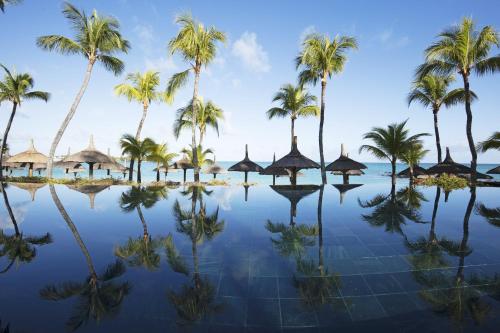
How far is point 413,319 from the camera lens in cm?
221

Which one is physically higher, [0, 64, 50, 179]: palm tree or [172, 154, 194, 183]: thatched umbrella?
[0, 64, 50, 179]: palm tree

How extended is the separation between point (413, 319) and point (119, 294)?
2.83 metres

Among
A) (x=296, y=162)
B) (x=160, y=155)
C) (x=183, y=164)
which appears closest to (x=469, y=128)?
(x=296, y=162)

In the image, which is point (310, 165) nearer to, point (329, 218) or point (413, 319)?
point (329, 218)

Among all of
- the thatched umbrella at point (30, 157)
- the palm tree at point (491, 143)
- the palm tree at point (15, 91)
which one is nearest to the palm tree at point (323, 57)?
the palm tree at point (491, 143)

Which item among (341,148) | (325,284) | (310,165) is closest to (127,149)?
(310,165)

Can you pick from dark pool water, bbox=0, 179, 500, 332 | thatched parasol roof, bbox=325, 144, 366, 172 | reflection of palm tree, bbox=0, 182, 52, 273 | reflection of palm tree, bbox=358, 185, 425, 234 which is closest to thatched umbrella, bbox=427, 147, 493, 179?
thatched parasol roof, bbox=325, 144, 366, 172

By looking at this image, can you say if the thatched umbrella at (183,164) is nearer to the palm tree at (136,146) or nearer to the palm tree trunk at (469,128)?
the palm tree at (136,146)

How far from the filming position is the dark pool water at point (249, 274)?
7.27ft

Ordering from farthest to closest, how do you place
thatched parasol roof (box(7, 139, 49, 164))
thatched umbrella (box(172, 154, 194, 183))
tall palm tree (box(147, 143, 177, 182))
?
1. thatched umbrella (box(172, 154, 194, 183))
2. thatched parasol roof (box(7, 139, 49, 164))
3. tall palm tree (box(147, 143, 177, 182))

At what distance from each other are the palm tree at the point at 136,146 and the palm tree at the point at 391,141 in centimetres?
1667

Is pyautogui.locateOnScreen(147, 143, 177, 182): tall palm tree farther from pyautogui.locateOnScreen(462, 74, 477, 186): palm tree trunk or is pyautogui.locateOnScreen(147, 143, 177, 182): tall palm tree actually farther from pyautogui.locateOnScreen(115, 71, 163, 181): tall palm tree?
pyautogui.locateOnScreen(462, 74, 477, 186): palm tree trunk

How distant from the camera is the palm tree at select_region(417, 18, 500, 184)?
14.8 metres

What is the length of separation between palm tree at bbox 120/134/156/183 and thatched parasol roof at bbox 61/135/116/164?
6.17 ft
